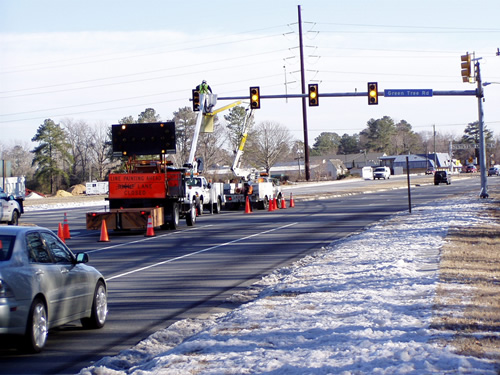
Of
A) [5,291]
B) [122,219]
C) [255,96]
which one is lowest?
[122,219]

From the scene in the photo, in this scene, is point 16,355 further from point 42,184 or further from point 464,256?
point 42,184

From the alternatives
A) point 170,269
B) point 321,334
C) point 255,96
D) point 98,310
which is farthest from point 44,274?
point 255,96

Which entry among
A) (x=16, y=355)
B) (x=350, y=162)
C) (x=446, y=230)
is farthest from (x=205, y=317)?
(x=350, y=162)

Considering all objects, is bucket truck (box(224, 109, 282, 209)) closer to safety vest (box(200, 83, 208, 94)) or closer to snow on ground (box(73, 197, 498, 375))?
safety vest (box(200, 83, 208, 94))

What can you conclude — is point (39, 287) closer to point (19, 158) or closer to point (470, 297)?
point (470, 297)

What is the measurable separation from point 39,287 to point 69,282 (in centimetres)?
84

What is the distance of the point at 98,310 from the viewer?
9398 mm

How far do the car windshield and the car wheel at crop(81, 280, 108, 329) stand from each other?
1.85m

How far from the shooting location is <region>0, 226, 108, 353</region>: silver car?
7234mm

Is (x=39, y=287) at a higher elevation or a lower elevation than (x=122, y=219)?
higher

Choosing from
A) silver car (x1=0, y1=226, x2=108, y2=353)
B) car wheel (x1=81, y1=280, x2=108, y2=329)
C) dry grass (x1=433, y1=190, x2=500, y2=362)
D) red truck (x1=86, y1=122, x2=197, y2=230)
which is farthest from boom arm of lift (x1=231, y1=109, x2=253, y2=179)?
silver car (x1=0, y1=226, x2=108, y2=353)

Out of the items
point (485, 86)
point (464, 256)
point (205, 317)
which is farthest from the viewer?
point (485, 86)

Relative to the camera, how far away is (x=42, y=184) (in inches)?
4013

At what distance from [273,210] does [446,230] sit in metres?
20.0
